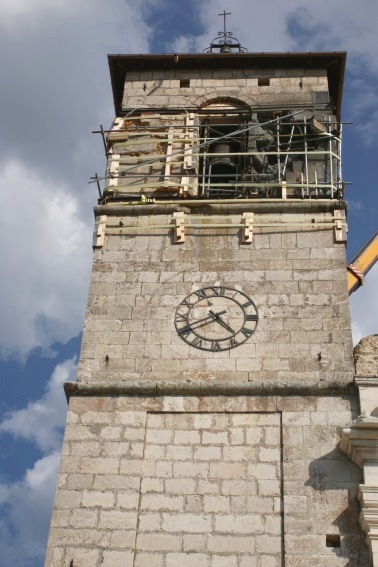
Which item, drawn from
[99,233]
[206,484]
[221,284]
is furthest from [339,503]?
[99,233]

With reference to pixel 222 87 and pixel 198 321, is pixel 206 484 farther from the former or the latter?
pixel 222 87

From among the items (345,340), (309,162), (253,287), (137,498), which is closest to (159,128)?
(309,162)

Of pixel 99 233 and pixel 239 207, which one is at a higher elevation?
pixel 239 207

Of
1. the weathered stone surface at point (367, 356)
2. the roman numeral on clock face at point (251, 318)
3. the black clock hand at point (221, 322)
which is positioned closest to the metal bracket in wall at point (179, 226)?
the black clock hand at point (221, 322)

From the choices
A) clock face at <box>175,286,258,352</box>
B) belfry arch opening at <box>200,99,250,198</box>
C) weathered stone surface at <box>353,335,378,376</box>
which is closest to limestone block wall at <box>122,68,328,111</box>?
belfry arch opening at <box>200,99,250,198</box>

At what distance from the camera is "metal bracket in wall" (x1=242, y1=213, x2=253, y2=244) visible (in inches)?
569

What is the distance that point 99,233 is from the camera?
1483 cm

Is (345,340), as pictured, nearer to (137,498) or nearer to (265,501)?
(265,501)

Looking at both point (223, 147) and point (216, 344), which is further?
point (223, 147)

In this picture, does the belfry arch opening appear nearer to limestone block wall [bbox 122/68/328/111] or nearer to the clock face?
limestone block wall [bbox 122/68/328/111]

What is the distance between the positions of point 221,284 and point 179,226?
1255 mm

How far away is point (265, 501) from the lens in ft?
38.3

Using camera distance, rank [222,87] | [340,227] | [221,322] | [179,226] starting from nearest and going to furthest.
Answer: [221,322] → [340,227] → [179,226] → [222,87]

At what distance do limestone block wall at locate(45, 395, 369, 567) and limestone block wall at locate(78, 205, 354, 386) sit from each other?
498 mm
